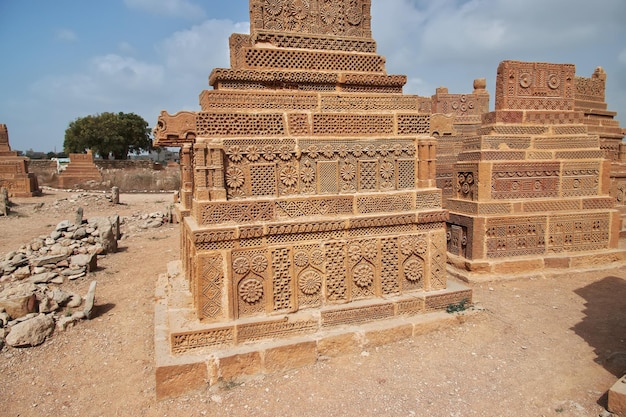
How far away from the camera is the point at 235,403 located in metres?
3.71

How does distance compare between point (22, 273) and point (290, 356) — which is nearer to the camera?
point (290, 356)

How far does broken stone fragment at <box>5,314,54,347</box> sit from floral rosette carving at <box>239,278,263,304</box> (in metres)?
2.63

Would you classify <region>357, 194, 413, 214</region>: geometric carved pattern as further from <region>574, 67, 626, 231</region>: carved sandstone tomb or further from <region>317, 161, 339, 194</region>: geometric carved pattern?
<region>574, 67, 626, 231</region>: carved sandstone tomb

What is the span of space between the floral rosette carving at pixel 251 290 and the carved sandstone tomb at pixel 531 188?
407 cm

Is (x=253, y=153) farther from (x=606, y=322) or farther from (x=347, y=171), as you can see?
(x=606, y=322)

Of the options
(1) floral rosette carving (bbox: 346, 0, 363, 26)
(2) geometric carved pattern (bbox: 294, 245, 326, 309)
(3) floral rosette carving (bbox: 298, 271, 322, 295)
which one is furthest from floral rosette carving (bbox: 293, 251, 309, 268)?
(1) floral rosette carving (bbox: 346, 0, 363, 26)

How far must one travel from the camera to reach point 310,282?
4.66 m

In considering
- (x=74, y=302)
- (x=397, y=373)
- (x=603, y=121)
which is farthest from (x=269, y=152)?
(x=603, y=121)

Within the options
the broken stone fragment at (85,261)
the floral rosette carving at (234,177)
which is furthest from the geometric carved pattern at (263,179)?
the broken stone fragment at (85,261)

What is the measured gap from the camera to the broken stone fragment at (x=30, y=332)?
15.8ft

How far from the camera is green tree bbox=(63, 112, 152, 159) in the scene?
43.0 m

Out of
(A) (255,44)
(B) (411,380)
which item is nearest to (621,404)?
(B) (411,380)

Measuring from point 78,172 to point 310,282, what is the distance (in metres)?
27.3

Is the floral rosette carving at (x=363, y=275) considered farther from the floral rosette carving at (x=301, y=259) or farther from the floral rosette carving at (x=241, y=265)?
the floral rosette carving at (x=241, y=265)
